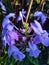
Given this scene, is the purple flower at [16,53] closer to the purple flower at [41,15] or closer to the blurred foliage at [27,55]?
the blurred foliage at [27,55]

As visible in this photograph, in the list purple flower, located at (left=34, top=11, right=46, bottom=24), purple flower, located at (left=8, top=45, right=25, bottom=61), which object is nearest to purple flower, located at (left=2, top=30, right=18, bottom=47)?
purple flower, located at (left=8, top=45, right=25, bottom=61)

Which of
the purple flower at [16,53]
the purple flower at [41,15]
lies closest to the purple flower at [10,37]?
the purple flower at [16,53]

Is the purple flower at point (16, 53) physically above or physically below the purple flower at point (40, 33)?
below

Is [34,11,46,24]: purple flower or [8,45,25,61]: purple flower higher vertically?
[34,11,46,24]: purple flower

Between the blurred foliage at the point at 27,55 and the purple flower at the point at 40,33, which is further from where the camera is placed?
the blurred foliage at the point at 27,55

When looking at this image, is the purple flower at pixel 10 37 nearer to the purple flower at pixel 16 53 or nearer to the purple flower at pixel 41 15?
the purple flower at pixel 16 53

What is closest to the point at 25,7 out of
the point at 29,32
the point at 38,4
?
the point at 38,4

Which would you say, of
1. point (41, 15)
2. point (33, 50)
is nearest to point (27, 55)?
point (33, 50)

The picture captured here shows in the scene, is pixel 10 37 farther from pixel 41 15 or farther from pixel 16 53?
pixel 41 15

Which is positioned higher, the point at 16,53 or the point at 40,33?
the point at 40,33

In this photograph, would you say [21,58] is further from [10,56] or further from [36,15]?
[36,15]

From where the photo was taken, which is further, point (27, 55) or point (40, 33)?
point (27, 55)

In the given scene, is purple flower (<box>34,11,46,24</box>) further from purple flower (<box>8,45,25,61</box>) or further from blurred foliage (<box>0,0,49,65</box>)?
purple flower (<box>8,45,25,61</box>)
